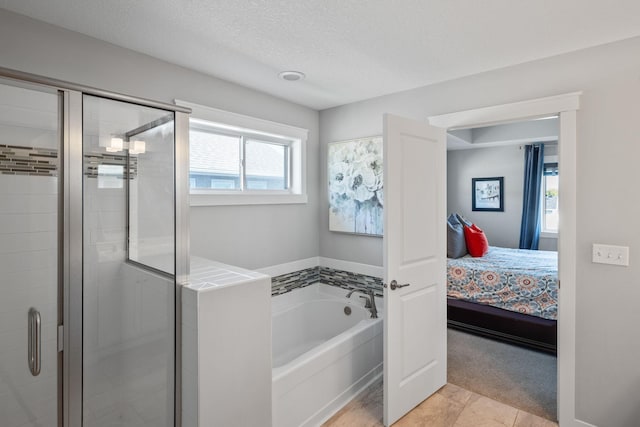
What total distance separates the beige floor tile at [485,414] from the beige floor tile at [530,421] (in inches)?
1.1

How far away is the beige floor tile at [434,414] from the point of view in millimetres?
2197

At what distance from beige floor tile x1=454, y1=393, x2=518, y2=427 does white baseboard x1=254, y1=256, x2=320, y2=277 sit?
1753 mm

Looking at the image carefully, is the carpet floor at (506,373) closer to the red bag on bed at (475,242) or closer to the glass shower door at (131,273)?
the red bag on bed at (475,242)

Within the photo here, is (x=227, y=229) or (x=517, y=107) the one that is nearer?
(x=517, y=107)

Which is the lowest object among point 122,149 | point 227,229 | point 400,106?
point 227,229

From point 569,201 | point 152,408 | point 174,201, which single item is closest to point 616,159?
point 569,201

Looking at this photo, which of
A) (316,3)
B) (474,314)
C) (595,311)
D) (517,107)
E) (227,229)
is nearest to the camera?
(316,3)

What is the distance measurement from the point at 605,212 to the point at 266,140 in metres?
2.54

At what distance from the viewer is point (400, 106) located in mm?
2889

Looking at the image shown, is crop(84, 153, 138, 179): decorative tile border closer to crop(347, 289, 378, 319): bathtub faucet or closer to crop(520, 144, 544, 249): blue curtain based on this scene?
crop(347, 289, 378, 319): bathtub faucet

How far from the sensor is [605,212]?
6.60ft

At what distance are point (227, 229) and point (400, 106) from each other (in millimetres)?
1765

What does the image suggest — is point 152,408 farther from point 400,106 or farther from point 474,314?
point 474,314

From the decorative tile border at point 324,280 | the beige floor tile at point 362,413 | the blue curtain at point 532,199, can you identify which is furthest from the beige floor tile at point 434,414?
the blue curtain at point 532,199
